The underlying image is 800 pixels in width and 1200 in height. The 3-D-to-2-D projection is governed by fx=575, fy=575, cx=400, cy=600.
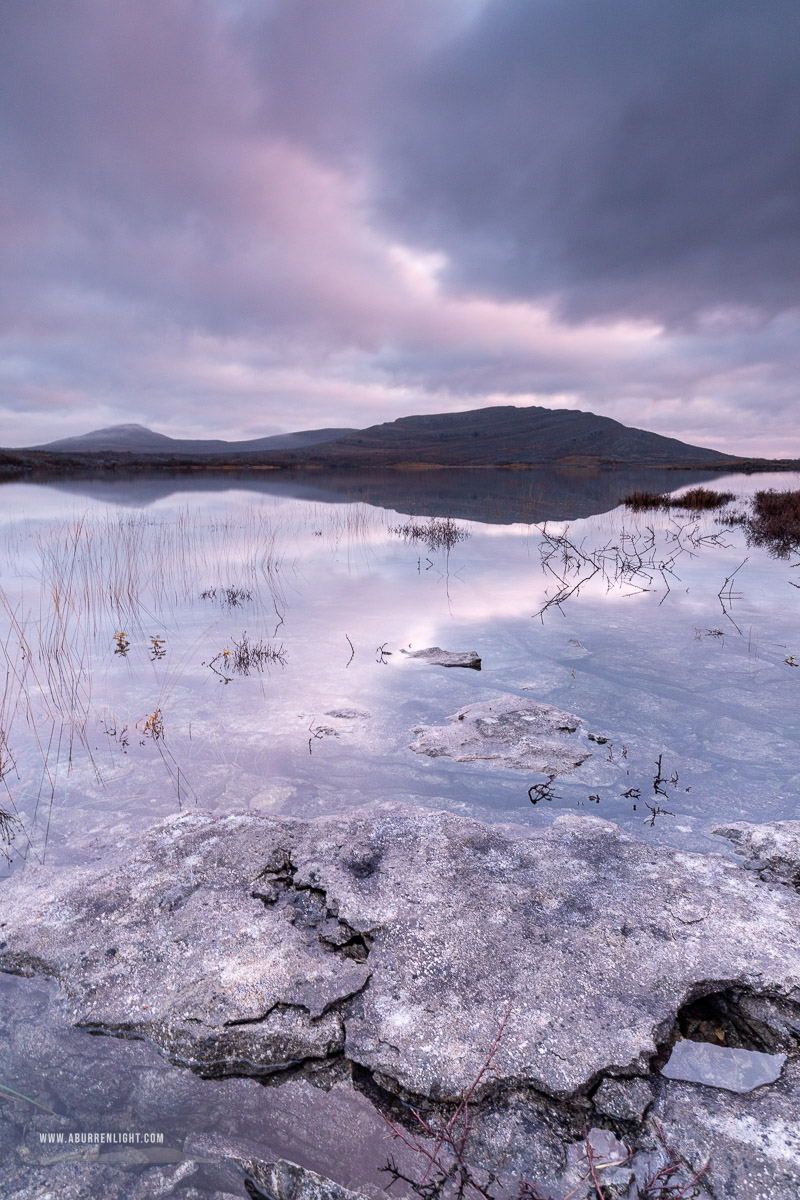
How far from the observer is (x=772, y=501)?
20.7m

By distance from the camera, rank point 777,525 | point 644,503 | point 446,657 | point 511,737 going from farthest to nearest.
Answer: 1. point 644,503
2. point 777,525
3. point 446,657
4. point 511,737

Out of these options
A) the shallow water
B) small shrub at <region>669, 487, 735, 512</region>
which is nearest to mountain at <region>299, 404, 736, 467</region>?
small shrub at <region>669, 487, 735, 512</region>

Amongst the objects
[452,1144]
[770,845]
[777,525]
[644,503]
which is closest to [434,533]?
[777,525]

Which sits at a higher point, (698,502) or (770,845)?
(698,502)

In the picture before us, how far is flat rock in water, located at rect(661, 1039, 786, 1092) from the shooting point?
1805 mm

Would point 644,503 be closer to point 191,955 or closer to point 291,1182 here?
point 191,955

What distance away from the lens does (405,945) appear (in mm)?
2238

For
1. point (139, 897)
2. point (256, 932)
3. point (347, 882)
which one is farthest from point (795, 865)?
point (139, 897)

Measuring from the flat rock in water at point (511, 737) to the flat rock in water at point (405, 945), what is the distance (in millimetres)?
948

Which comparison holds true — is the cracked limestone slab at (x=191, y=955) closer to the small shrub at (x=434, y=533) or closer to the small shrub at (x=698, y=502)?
the small shrub at (x=434, y=533)

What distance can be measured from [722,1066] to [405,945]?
3.62 ft

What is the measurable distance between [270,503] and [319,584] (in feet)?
49.9

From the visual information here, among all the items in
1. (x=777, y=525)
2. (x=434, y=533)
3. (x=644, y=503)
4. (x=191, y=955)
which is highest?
(x=644, y=503)

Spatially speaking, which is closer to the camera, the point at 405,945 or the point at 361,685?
the point at 405,945
